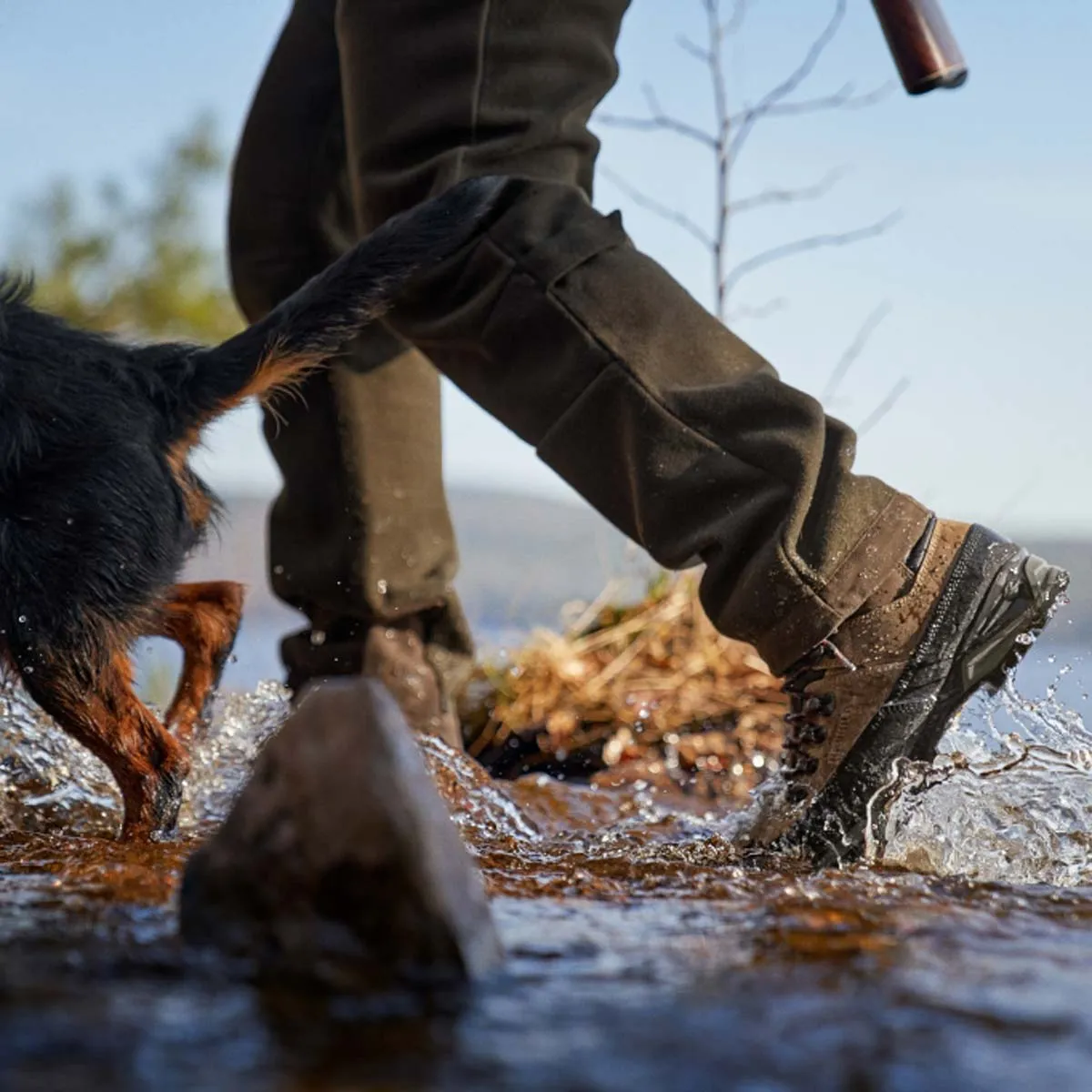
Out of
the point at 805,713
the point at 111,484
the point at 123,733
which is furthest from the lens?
the point at 123,733

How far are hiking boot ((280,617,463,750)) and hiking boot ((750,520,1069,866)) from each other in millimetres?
1270

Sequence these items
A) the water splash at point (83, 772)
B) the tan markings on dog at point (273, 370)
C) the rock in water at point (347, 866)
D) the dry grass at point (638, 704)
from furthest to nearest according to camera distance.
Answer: the dry grass at point (638, 704) < the water splash at point (83, 772) < the tan markings on dog at point (273, 370) < the rock in water at point (347, 866)

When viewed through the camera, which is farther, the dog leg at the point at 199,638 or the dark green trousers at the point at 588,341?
the dog leg at the point at 199,638

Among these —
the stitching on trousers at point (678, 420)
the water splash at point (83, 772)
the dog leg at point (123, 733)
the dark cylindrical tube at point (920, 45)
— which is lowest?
the water splash at point (83, 772)

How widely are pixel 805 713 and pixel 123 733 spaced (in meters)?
→ 1.29

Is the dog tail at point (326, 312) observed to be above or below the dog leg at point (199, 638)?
above

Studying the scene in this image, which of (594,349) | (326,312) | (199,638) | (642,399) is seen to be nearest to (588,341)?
(594,349)

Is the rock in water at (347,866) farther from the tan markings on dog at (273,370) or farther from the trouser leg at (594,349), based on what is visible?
the tan markings on dog at (273,370)

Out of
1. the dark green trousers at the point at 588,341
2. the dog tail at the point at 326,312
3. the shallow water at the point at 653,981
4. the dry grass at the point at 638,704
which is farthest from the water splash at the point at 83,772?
the dark green trousers at the point at 588,341

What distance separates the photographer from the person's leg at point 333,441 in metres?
3.12

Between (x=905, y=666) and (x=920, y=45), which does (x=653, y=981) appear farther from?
(x=920, y=45)

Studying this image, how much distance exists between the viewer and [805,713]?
7.37 feet

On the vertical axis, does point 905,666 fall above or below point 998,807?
above

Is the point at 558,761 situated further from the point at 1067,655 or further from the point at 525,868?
the point at 525,868
